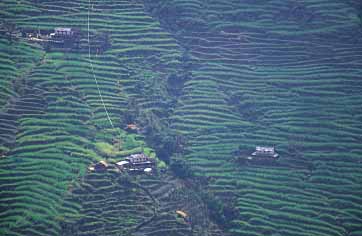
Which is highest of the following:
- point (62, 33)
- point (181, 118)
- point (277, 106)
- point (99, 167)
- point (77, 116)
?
point (62, 33)

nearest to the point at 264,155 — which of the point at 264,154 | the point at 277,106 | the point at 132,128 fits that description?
the point at 264,154

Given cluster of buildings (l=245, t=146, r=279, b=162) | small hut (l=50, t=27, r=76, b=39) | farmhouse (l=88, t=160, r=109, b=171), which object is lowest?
farmhouse (l=88, t=160, r=109, b=171)

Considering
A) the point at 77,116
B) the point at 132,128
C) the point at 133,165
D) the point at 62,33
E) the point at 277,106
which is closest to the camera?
the point at 133,165

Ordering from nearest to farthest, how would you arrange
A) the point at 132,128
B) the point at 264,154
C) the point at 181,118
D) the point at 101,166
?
the point at 101,166
the point at 264,154
the point at 132,128
the point at 181,118

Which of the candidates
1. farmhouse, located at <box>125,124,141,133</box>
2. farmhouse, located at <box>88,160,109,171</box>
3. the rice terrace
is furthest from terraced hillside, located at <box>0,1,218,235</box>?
farmhouse, located at <box>125,124,141,133</box>

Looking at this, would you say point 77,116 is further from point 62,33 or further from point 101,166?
point 62,33

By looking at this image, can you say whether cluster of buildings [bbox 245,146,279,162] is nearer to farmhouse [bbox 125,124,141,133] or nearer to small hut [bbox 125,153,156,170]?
small hut [bbox 125,153,156,170]

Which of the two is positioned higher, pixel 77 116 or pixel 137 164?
pixel 77 116

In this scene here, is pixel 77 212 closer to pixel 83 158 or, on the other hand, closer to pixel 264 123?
pixel 83 158

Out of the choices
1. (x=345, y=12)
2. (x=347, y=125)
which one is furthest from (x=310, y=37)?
(x=347, y=125)

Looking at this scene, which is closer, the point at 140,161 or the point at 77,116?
the point at 140,161
